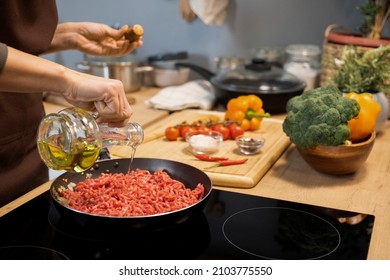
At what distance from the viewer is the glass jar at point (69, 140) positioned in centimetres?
99

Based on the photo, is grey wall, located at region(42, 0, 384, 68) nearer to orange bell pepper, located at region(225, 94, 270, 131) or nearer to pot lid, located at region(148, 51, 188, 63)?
pot lid, located at region(148, 51, 188, 63)

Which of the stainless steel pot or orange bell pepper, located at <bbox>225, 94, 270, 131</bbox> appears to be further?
the stainless steel pot

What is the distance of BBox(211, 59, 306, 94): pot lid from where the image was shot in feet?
6.50

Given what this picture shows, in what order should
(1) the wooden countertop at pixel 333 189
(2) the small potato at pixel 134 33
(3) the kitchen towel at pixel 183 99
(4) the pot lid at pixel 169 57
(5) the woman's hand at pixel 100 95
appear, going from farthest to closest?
(4) the pot lid at pixel 169 57 < (3) the kitchen towel at pixel 183 99 < (2) the small potato at pixel 134 33 < (1) the wooden countertop at pixel 333 189 < (5) the woman's hand at pixel 100 95

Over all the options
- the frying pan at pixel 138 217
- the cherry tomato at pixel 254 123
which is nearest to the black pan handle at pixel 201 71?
the cherry tomato at pixel 254 123

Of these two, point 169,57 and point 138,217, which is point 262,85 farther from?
point 138,217

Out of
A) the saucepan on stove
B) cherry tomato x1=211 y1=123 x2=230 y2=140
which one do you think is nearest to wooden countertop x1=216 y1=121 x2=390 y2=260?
cherry tomato x1=211 y1=123 x2=230 y2=140

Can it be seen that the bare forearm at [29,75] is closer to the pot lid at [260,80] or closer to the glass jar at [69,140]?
the glass jar at [69,140]

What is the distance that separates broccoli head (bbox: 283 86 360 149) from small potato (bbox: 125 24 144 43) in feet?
1.85

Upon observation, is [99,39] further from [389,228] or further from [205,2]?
[389,228]

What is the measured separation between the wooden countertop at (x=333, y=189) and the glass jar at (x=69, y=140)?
0.75 feet

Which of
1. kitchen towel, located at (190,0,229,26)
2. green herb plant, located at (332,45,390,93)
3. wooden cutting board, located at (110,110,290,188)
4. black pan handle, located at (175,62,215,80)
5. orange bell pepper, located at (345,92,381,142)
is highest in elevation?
kitchen towel, located at (190,0,229,26)

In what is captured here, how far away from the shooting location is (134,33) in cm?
164
